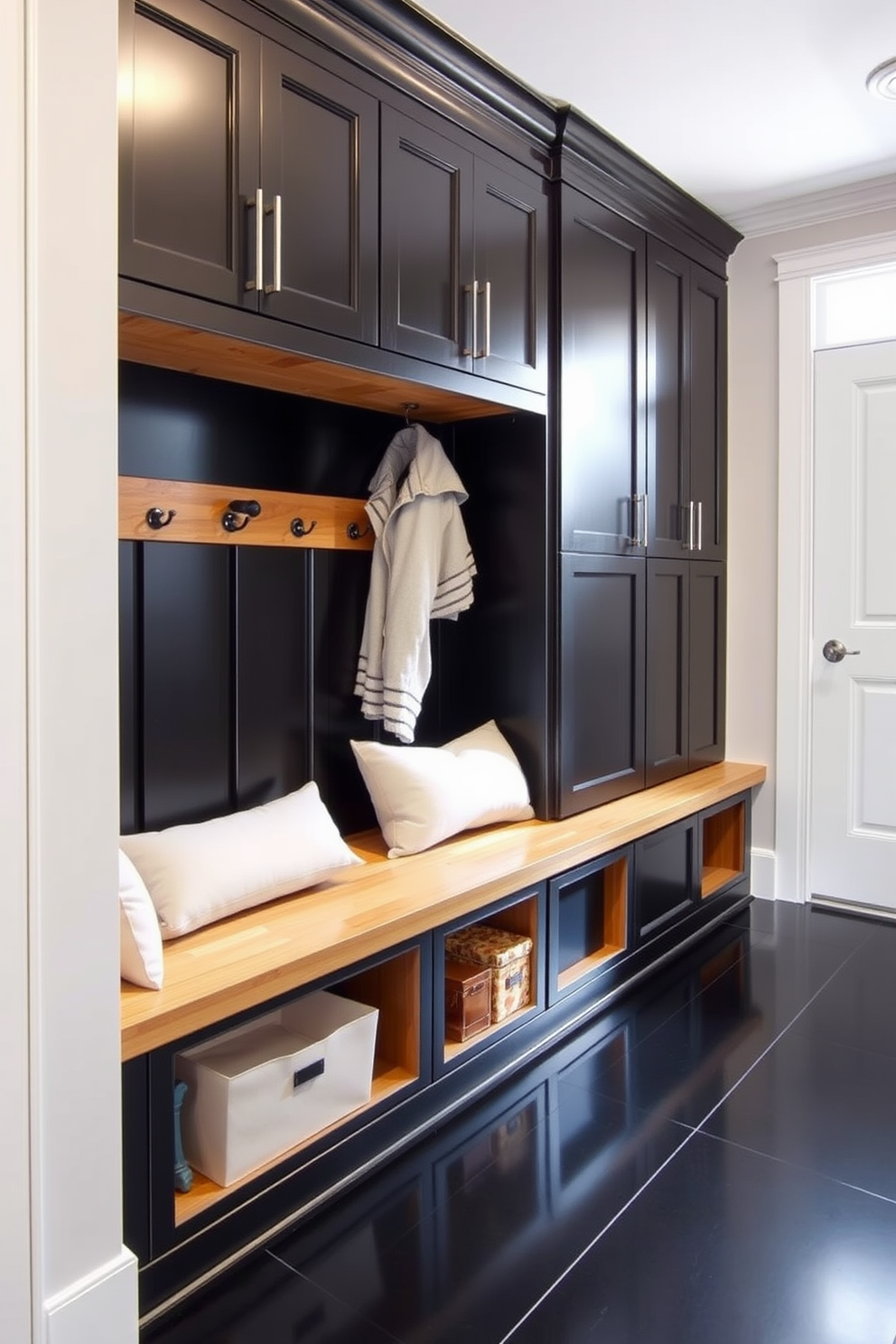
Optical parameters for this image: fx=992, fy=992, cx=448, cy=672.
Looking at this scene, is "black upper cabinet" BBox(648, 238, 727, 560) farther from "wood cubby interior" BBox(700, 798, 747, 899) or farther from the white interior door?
"wood cubby interior" BBox(700, 798, 747, 899)

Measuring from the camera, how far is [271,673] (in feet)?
7.88

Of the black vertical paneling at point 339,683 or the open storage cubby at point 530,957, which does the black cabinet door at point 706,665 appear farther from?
the black vertical paneling at point 339,683

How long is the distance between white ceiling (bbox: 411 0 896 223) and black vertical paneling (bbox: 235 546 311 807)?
1364mm

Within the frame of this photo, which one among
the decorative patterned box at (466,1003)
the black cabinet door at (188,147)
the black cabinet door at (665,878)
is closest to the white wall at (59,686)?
the black cabinet door at (188,147)

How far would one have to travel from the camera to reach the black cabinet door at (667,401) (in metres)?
3.23

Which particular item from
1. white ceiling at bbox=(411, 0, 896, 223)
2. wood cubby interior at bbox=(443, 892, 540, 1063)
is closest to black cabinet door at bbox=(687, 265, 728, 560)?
white ceiling at bbox=(411, 0, 896, 223)

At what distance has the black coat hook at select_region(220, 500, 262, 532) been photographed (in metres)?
2.26

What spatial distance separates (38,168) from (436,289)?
1.16 metres

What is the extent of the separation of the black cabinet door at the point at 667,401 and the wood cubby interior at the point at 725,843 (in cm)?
104

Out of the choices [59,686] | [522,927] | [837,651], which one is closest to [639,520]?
[837,651]

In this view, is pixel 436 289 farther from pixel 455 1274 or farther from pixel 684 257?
pixel 455 1274

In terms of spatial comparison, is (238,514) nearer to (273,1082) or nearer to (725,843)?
(273,1082)

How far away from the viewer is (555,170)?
2.73m

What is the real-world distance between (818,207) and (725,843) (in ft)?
7.65
